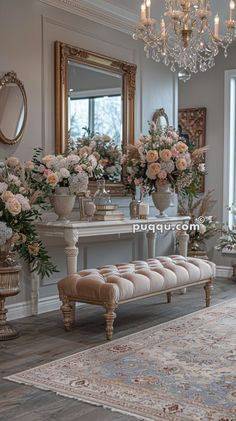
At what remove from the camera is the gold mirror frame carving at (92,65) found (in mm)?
5145

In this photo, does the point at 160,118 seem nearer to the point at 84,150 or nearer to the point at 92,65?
the point at 92,65

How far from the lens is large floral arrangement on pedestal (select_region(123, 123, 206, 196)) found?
5.58 meters

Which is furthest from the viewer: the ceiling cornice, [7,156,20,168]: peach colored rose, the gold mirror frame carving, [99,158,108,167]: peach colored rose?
[99,158,108,167]: peach colored rose

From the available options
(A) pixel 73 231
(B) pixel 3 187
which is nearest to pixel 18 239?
(B) pixel 3 187

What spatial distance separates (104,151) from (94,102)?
502 mm

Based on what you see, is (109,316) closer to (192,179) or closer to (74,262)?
(74,262)

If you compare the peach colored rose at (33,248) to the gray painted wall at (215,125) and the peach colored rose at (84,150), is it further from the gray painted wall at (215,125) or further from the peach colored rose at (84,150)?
the gray painted wall at (215,125)

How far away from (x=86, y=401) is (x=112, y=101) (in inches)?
145

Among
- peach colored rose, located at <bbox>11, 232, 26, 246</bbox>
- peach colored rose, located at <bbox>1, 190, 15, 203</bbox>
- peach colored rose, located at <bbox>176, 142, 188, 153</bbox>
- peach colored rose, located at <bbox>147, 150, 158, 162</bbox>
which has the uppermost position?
peach colored rose, located at <bbox>176, 142, 188, 153</bbox>

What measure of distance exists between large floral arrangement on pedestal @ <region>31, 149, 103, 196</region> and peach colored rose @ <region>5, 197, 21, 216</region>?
54 centimetres

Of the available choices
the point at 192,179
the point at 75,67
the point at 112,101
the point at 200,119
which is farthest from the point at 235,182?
the point at 75,67

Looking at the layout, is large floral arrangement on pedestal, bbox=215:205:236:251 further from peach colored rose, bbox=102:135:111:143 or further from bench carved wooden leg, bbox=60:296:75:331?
bench carved wooden leg, bbox=60:296:75:331

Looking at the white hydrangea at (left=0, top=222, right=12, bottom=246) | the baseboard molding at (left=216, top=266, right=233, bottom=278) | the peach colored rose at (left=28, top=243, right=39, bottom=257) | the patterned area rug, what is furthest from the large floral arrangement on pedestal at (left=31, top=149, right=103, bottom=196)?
the baseboard molding at (left=216, top=266, right=233, bottom=278)

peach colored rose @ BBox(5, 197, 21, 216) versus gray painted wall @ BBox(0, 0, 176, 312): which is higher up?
gray painted wall @ BBox(0, 0, 176, 312)
